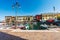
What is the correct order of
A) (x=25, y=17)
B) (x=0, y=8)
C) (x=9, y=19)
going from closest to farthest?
(x=0, y=8) → (x=9, y=19) → (x=25, y=17)

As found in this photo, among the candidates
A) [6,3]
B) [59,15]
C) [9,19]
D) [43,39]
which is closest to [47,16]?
[59,15]

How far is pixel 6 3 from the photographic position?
20984 millimetres

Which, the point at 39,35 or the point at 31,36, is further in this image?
the point at 39,35

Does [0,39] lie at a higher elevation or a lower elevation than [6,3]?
lower

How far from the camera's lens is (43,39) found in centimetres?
461

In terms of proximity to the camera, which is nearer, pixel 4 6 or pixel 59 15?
pixel 4 6

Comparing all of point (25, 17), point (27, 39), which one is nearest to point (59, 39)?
point (27, 39)

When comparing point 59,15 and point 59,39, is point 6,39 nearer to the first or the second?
point 59,39

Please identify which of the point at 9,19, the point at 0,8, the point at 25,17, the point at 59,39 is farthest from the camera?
the point at 25,17

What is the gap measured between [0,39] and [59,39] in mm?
1919

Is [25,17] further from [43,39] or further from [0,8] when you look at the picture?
[43,39]

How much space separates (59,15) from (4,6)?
14.2m

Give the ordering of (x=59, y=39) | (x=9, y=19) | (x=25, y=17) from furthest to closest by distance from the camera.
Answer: (x=25, y=17), (x=9, y=19), (x=59, y=39)

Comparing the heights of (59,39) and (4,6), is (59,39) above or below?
below
